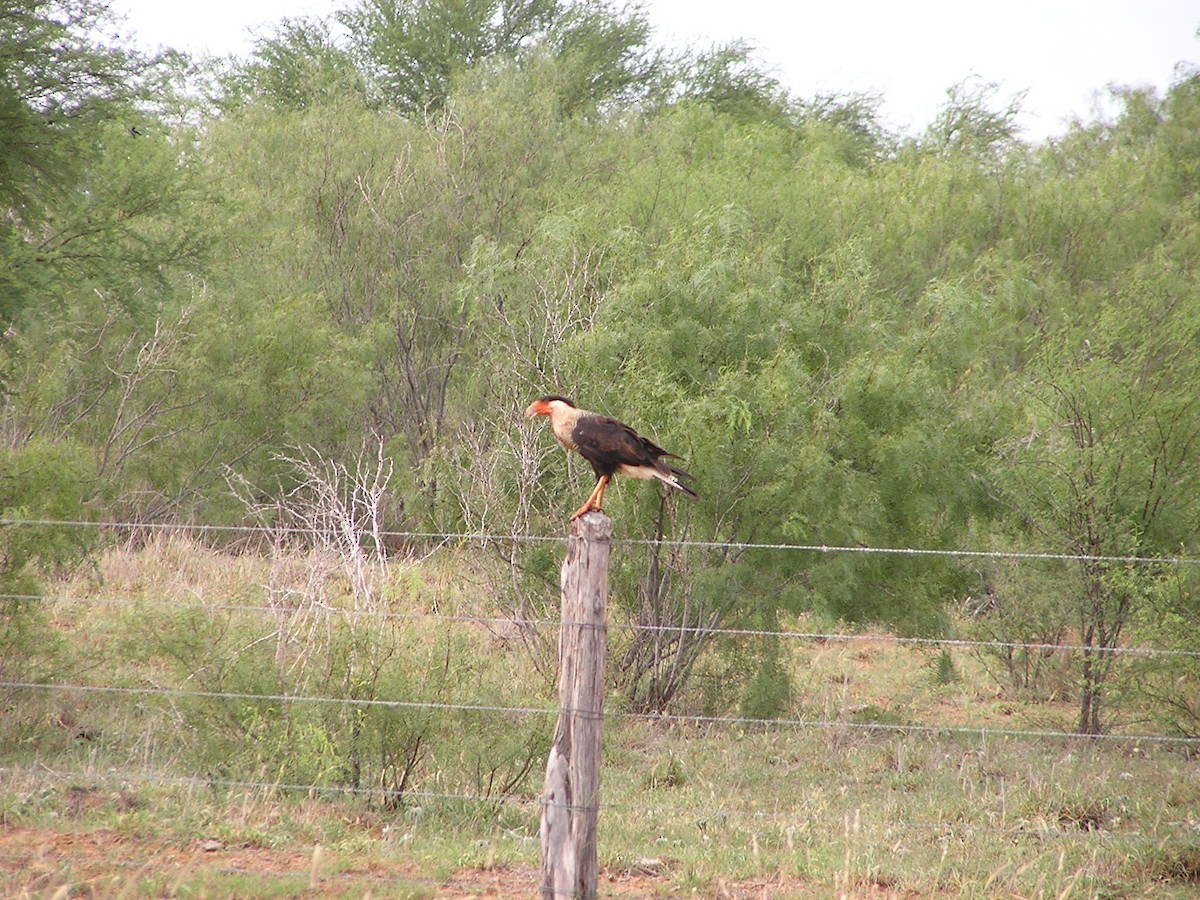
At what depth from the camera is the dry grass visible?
5.12 metres

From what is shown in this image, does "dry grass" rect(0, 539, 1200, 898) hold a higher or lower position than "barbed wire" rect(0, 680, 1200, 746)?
lower

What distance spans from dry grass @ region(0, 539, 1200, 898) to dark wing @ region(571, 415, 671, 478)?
1.45 metres

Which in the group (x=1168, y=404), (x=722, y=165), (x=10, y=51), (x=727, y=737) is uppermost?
(x=722, y=165)

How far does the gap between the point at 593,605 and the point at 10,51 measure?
642 centimetres

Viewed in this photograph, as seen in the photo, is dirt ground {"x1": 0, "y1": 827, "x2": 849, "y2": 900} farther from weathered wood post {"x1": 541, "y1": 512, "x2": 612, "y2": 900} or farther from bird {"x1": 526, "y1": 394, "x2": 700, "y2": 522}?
bird {"x1": 526, "y1": 394, "x2": 700, "y2": 522}

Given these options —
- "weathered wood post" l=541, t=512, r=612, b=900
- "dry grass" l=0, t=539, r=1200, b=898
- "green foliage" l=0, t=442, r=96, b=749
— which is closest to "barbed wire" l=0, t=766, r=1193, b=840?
"dry grass" l=0, t=539, r=1200, b=898

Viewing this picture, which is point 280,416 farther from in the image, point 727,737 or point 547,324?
point 727,737

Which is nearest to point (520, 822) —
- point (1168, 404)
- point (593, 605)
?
point (593, 605)

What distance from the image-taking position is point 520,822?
20.4 ft

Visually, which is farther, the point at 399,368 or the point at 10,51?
the point at 399,368

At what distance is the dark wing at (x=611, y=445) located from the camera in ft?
18.8

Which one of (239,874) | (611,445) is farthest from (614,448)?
(239,874)

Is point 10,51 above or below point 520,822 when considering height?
above

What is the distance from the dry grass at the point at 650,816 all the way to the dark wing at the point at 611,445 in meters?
1.45
